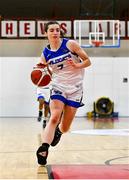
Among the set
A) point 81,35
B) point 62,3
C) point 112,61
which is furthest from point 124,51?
point 62,3

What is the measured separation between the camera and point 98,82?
63.4ft

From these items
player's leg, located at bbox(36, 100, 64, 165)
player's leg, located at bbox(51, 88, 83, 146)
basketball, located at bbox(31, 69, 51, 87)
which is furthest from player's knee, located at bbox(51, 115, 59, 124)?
basketball, located at bbox(31, 69, 51, 87)

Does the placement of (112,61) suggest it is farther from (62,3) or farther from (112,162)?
(112,162)

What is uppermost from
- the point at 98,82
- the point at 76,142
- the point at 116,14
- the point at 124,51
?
the point at 116,14

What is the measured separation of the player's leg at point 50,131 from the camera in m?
5.91

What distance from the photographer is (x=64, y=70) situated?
20.3 ft

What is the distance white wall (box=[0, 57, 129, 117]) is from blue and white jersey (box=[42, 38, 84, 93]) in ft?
42.5

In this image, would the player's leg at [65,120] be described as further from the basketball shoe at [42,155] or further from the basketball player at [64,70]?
the basketball shoe at [42,155]

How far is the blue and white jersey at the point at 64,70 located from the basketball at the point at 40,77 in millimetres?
270

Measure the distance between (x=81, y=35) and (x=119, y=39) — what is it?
1.58 metres

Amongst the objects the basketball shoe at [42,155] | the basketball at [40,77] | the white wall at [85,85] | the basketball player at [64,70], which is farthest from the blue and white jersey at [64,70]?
the white wall at [85,85]

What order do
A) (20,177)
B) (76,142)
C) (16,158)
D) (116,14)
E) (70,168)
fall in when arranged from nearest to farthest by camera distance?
(20,177) < (70,168) < (16,158) < (76,142) < (116,14)

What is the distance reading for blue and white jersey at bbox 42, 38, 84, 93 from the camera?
20.3 ft

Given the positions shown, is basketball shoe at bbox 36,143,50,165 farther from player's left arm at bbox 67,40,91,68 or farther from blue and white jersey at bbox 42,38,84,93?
player's left arm at bbox 67,40,91,68
